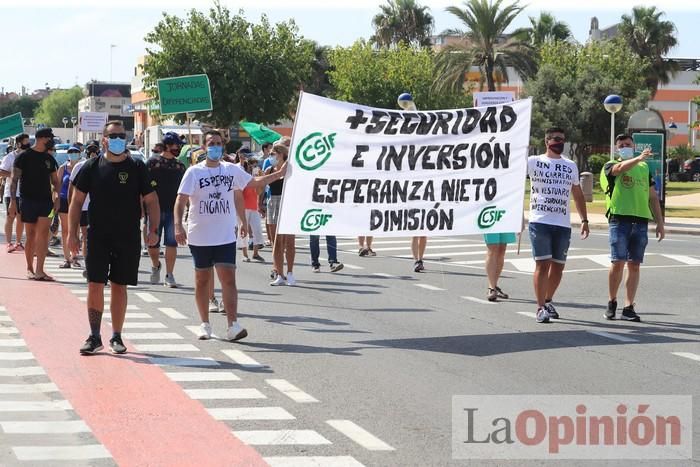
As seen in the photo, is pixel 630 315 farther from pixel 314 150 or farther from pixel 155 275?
pixel 155 275

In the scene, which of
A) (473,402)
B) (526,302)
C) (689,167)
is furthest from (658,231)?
(689,167)

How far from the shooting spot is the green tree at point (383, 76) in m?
79.2

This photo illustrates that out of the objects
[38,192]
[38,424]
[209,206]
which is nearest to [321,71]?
[38,192]

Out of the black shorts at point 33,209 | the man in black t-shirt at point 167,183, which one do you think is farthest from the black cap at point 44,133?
the man in black t-shirt at point 167,183

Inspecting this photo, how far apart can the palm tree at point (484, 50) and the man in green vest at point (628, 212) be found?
148ft

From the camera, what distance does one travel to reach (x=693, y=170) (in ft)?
221

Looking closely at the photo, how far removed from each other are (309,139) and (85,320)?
9.81 feet

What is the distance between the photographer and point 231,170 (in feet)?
36.6

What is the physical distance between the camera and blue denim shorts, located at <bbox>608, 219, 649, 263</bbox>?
12453 millimetres

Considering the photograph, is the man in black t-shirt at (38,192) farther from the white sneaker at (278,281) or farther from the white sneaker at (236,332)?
the white sneaker at (236,332)

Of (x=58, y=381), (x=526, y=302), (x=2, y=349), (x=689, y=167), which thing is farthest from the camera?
(x=689, y=167)

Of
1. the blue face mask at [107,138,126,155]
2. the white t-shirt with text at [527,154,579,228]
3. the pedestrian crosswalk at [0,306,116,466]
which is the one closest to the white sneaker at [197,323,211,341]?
the pedestrian crosswalk at [0,306,116,466]

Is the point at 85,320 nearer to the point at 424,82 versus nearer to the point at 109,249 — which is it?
the point at 109,249

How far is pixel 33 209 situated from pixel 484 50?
44.1 metres
